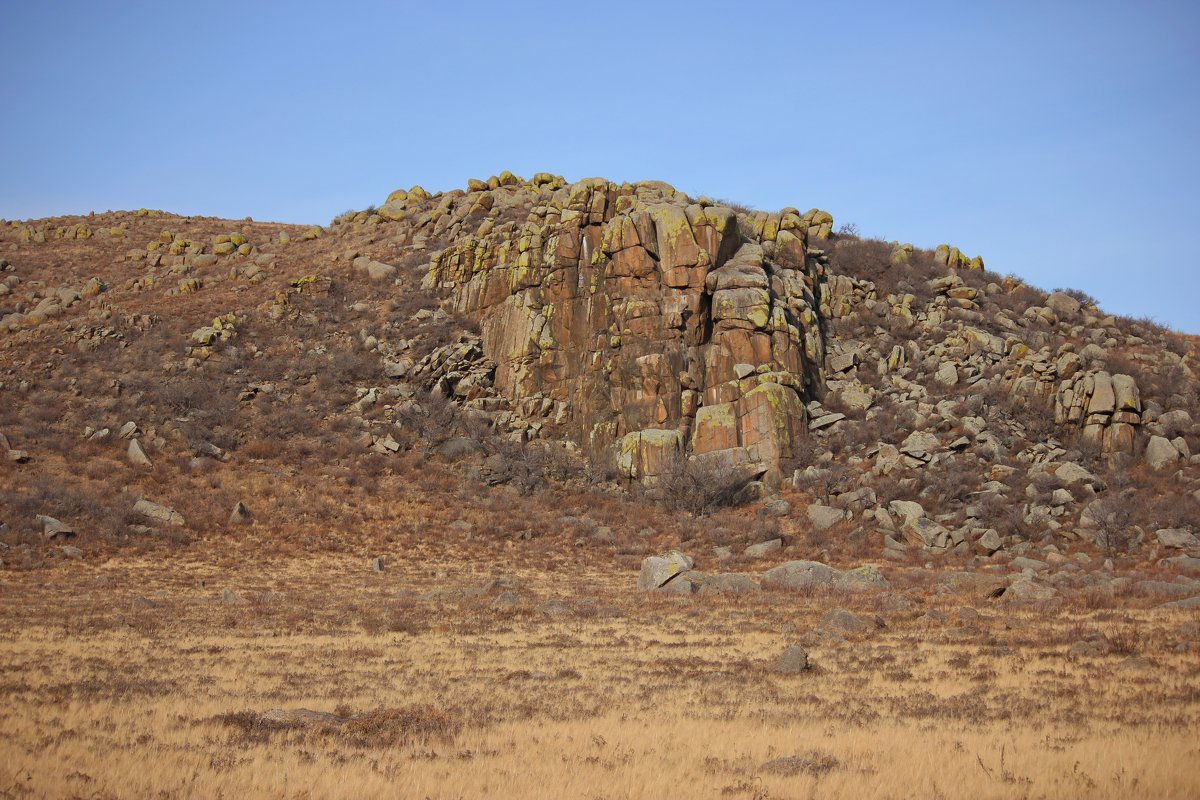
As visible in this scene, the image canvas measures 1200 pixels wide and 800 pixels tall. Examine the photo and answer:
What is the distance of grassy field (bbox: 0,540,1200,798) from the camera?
428 inches

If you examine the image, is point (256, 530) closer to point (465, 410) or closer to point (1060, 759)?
point (465, 410)

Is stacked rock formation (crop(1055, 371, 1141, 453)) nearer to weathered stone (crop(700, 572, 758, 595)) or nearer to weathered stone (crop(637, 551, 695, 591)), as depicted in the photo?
weathered stone (crop(700, 572, 758, 595))

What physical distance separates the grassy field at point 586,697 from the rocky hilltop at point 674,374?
1327 centimetres

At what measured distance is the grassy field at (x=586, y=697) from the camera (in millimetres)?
10867

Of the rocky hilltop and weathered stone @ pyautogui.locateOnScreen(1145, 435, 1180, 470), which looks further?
the rocky hilltop

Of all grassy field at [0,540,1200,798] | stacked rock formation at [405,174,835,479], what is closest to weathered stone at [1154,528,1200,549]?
grassy field at [0,540,1200,798]

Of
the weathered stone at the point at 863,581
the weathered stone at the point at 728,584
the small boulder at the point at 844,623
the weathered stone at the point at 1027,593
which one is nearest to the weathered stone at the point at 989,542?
the weathered stone at the point at 863,581

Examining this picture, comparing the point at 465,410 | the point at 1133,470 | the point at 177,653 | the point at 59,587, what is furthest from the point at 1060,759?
the point at 465,410

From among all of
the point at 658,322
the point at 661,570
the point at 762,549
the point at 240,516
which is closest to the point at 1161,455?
the point at 762,549

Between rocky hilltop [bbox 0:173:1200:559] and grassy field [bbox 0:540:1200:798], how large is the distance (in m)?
13.3

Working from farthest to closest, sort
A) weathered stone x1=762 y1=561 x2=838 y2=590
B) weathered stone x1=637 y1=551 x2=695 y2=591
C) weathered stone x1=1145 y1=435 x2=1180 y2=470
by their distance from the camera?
→ weathered stone x1=1145 y1=435 x2=1180 y2=470
weathered stone x1=637 y1=551 x2=695 y2=591
weathered stone x1=762 y1=561 x2=838 y2=590

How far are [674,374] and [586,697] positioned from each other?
2784 centimetres

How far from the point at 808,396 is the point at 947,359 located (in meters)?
8.31

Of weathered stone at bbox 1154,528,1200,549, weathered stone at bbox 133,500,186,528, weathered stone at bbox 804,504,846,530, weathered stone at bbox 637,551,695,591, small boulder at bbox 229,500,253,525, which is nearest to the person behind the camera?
weathered stone at bbox 637,551,695,591
